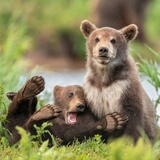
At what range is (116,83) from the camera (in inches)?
309

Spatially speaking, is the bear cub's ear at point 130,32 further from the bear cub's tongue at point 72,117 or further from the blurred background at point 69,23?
the blurred background at point 69,23

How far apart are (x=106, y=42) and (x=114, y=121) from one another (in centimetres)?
88

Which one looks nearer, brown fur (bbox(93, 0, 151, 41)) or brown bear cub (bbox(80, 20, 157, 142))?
brown bear cub (bbox(80, 20, 157, 142))

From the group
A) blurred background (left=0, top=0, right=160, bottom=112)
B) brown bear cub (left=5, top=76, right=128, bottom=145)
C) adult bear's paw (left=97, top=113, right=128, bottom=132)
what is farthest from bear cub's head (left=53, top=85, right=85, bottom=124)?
blurred background (left=0, top=0, right=160, bottom=112)

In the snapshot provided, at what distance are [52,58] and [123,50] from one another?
1756cm

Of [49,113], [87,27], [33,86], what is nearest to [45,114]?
[49,113]

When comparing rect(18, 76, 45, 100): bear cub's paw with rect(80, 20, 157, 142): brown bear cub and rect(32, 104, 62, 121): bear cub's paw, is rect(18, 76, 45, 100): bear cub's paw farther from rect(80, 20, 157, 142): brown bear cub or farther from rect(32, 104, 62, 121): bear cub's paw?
rect(80, 20, 157, 142): brown bear cub

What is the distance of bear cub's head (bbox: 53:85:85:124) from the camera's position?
312 inches

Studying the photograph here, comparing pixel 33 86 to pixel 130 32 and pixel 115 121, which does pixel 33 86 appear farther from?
pixel 130 32

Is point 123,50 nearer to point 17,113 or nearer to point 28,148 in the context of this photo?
point 17,113

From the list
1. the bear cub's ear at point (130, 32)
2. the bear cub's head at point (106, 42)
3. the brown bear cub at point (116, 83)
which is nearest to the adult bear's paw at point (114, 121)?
A: the brown bear cub at point (116, 83)

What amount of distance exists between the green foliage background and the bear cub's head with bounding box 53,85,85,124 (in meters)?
0.43

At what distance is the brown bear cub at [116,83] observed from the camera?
7719mm

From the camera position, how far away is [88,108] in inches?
315
